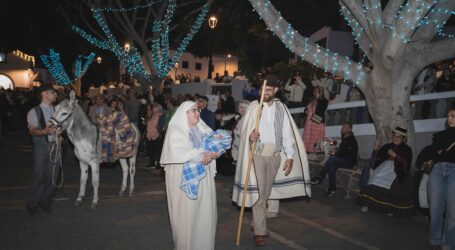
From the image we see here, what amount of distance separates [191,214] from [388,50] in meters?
7.05

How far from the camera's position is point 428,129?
12.6 meters

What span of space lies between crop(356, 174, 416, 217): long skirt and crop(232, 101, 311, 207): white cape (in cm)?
233

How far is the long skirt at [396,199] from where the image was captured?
356 inches

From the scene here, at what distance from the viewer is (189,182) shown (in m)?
5.64

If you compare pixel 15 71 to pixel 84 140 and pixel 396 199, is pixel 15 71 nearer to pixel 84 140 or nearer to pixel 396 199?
pixel 84 140

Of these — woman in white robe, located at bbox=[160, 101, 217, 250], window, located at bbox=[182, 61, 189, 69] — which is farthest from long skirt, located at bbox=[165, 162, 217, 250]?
window, located at bbox=[182, 61, 189, 69]

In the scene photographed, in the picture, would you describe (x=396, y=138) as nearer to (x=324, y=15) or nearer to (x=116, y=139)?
(x=116, y=139)

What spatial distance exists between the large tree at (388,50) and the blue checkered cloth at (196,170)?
6.44 metres

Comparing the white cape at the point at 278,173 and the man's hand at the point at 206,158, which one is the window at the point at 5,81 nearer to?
the white cape at the point at 278,173

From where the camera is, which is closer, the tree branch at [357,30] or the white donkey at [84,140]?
the white donkey at [84,140]

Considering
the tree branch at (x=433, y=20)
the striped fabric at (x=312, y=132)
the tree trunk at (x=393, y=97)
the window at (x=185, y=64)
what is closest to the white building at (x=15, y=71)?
the window at (x=185, y=64)

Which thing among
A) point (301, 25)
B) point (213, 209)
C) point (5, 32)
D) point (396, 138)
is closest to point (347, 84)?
point (396, 138)

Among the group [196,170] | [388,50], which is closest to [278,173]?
[196,170]

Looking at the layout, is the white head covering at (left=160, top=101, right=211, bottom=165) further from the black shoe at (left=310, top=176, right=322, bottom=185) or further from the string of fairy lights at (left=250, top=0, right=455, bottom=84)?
the string of fairy lights at (left=250, top=0, right=455, bottom=84)
